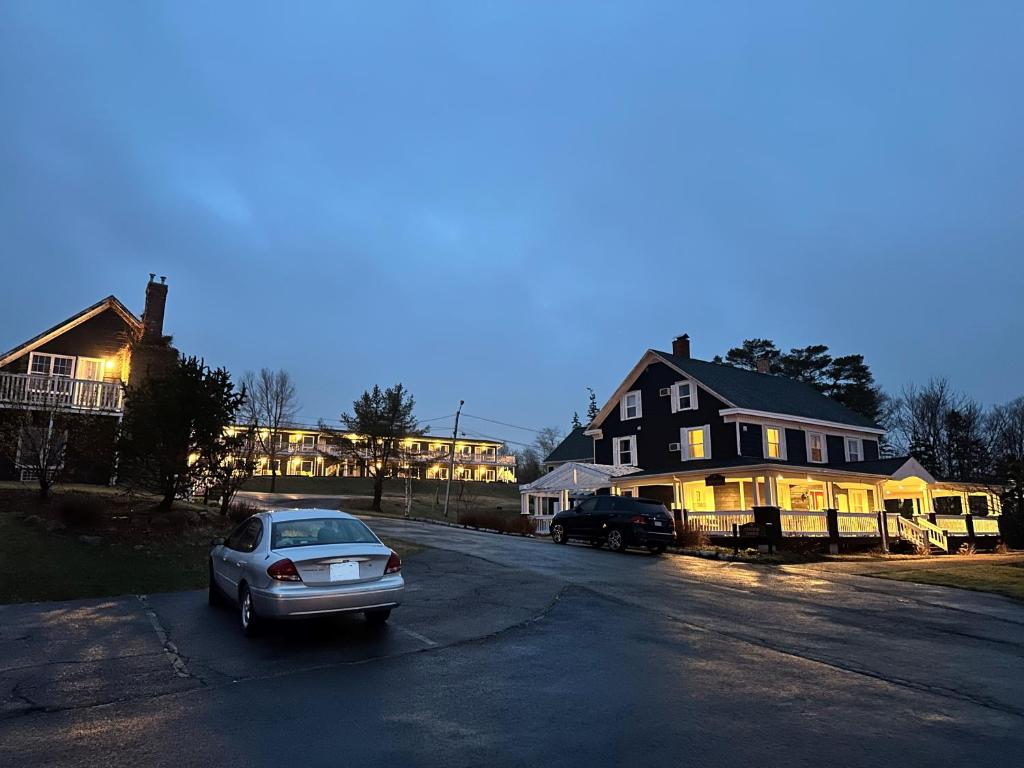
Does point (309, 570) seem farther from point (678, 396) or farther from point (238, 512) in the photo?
point (678, 396)

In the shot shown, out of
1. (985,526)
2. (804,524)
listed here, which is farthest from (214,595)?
(985,526)

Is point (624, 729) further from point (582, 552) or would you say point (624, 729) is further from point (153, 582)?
point (582, 552)

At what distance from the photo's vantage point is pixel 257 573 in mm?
7883

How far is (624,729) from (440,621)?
4.43m

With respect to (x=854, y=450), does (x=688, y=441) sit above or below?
above

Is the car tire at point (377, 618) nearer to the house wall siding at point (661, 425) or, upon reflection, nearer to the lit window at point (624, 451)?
the house wall siding at point (661, 425)

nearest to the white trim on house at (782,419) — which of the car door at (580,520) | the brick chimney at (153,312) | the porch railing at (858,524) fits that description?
the porch railing at (858,524)

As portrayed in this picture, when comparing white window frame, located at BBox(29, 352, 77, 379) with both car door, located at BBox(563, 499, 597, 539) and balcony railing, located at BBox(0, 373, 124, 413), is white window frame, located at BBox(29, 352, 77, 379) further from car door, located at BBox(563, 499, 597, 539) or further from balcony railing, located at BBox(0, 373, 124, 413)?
car door, located at BBox(563, 499, 597, 539)

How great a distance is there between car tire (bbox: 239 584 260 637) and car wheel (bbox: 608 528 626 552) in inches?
598

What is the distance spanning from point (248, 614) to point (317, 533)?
122 centimetres

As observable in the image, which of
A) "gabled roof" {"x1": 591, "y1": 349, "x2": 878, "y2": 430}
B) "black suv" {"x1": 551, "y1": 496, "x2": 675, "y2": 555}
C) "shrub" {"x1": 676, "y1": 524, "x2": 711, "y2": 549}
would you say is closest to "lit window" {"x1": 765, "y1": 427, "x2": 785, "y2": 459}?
"gabled roof" {"x1": 591, "y1": 349, "x2": 878, "y2": 430}

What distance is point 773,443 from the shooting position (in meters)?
33.1

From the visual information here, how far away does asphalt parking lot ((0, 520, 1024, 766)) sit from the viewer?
465 cm

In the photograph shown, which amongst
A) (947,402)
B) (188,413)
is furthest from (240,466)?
(947,402)
